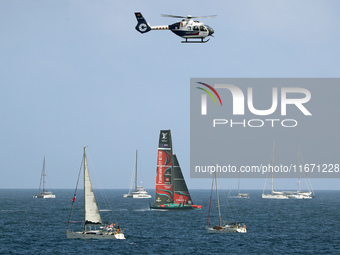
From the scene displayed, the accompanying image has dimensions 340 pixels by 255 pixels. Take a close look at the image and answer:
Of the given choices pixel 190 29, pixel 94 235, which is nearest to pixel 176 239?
pixel 94 235

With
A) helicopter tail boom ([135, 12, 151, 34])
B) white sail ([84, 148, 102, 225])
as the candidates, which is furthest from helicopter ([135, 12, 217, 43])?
white sail ([84, 148, 102, 225])

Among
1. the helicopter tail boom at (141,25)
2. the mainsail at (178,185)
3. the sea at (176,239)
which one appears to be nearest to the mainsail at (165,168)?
the mainsail at (178,185)

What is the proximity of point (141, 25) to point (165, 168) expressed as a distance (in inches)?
1642

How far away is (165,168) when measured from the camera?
115 m

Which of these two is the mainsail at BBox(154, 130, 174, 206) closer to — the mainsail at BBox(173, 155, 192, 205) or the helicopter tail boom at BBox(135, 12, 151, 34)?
the mainsail at BBox(173, 155, 192, 205)

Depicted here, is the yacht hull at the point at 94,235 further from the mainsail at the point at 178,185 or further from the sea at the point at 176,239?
the mainsail at the point at 178,185

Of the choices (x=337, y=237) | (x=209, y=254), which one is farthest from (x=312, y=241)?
(x=209, y=254)

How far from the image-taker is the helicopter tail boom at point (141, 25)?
261 ft

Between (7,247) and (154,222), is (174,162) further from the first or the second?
(7,247)

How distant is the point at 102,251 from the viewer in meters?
69.2

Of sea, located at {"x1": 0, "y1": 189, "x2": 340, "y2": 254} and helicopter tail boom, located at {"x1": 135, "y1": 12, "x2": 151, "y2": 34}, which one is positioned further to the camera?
helicopter tail boom, located at {"x1": 135, "y1": 12, "x2": 151, "y2": 34}

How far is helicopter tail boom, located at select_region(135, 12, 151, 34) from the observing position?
7956 centimetres

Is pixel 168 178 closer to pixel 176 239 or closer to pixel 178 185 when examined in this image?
pixel 178 185

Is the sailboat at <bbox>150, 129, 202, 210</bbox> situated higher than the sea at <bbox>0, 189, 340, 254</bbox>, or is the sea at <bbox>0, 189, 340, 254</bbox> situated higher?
the sailboat at <bbox>150, 129, 202, 210</bbox>
